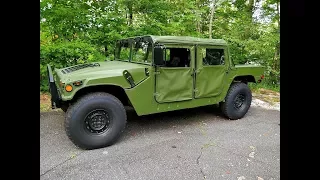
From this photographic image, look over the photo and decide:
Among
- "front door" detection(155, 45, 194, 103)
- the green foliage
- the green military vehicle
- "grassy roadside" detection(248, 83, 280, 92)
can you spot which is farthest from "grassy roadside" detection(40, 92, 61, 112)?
"grassy roadside" detection(248, 83, 280, 92)

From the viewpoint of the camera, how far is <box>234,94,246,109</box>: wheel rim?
17.8 feet

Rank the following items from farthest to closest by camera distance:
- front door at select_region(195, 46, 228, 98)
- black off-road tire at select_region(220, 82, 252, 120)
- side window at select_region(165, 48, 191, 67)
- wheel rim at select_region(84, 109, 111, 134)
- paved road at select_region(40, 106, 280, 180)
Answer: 1. black off-road tire at select_region(220, 82, 252, 120)
2. front door at select_region(195, 46, 228, 98)
3. side window at select_region(165, 48, 191, 67)
4. wheel rim at select_region(84, 109, 111, 134)
5. paved road at select_region(40, 106, 280, 180)

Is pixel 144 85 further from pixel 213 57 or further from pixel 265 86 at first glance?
pixel 265 86

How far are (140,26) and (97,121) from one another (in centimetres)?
445

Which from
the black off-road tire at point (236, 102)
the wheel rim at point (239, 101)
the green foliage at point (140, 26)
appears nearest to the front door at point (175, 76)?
the black off-road tire at point (236, 102)

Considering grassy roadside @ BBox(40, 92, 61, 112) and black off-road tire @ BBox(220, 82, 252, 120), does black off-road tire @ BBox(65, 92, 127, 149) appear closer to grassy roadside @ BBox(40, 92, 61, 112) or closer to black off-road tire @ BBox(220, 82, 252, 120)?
grassy roadside @ BBox(40, 92, 61, 112)

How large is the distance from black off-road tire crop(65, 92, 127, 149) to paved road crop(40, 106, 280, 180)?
0.16m

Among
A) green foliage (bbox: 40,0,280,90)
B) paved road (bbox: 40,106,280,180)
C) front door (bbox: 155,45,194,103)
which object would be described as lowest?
paved road (bbox: 40,106,280,180)

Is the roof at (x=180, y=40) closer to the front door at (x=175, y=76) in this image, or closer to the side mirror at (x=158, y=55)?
the front door at (x=175, y=76)

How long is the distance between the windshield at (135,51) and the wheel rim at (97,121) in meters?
1.18

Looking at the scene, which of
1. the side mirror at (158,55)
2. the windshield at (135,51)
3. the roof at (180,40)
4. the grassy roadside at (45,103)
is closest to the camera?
the side mirror at (158,55)

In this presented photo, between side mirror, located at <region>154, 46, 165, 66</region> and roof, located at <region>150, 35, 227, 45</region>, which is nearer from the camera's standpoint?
side mirror, located at <region>154, 46, 165, 66</region>

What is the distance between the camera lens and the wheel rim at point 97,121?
3.67 metres
